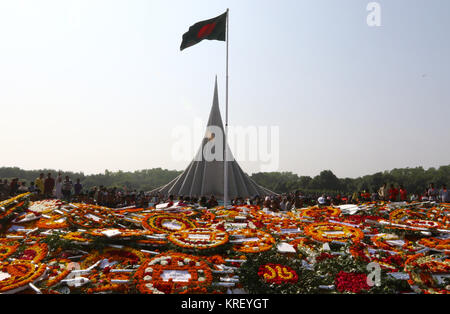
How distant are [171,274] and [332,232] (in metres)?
3.35

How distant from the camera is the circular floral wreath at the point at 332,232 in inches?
225

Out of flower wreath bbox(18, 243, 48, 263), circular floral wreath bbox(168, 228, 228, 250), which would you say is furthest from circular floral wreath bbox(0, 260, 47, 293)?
circular floral wreath bbox(168, 228, 228, 250)

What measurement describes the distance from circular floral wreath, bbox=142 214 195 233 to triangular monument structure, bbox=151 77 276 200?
14.6 metres

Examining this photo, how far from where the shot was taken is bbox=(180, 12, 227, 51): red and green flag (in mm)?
11078

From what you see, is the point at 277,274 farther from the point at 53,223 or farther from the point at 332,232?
the point at 53,223

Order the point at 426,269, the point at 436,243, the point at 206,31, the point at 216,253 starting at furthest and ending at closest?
1. the point at 206,31
2. the point at 436,243
3. the point at 216,253
4. the point at 426,269

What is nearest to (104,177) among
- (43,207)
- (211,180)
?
(211,180)

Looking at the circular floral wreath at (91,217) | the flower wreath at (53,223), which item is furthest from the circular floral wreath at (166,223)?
the flower wreath at (53,223)

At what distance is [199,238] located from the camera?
5.38 m

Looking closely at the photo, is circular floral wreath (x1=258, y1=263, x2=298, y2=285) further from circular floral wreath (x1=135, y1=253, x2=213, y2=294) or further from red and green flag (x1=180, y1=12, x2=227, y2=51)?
red and green flag (x1=180, y1=12, x2=227, y2=51)

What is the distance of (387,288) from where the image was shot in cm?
389

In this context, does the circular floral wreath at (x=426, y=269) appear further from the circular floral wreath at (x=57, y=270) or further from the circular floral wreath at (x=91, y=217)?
the circular floral wreath at (x=91, y=217)
